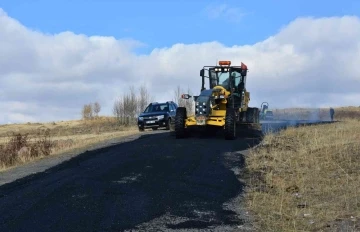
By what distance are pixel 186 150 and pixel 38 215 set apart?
893 cm

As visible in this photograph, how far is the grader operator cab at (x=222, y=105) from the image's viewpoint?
869 inches

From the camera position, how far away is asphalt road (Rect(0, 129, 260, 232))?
28.9 ft

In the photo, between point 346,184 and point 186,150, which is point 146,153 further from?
point 346,184

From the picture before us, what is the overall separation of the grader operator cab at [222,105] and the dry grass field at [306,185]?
285cm

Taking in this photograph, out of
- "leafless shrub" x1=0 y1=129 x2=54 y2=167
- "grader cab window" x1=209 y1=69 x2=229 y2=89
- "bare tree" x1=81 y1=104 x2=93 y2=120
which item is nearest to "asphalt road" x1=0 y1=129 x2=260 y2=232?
"leafless shrub" x1=0 y1=129 x2=54 y2=167

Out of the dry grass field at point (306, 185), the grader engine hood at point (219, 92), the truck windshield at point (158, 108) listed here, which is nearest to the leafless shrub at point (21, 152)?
the grader engine hood at point (219, 92)

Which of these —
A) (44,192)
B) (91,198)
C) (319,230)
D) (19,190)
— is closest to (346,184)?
(319,230)

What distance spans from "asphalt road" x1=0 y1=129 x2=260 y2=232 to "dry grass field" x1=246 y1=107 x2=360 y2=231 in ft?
1.65

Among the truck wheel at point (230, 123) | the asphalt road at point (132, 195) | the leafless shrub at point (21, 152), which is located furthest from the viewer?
the truck wheel at point (230, 123)

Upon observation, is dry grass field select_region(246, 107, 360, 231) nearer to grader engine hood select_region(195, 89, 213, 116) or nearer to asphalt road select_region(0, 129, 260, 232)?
asphalt road select_region(0, 129, 260, 232)

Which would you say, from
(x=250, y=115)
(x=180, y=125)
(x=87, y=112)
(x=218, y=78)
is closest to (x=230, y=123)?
(x=180, y=125)

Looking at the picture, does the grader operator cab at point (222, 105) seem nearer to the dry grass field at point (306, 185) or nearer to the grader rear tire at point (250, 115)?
the grader rear tire at point (250, 115)

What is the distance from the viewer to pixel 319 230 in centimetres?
834

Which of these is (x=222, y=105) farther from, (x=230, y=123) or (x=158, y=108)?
(x=158, y=108)
